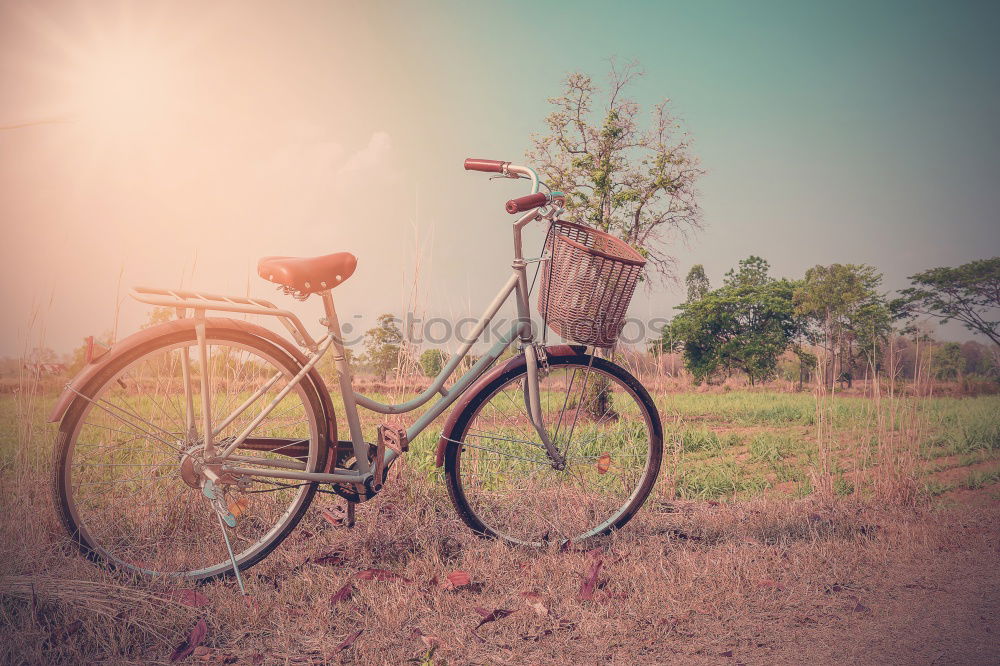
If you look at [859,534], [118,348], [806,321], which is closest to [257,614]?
[118,348]

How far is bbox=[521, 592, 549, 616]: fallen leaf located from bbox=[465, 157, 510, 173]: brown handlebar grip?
6.40 feet

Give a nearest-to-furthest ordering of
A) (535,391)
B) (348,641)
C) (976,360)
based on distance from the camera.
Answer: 1. (348,641)
2. (535,391)
3. (976,360)

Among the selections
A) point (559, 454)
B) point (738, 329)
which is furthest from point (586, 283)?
point (738, 329)

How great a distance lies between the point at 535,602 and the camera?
275cm

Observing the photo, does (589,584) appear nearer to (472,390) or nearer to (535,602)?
(535,602)

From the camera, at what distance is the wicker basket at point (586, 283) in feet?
9.47

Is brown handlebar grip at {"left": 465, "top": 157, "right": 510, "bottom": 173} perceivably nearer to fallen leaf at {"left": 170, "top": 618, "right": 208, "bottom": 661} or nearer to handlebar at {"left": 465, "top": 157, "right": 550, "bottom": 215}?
handlebar at {"left": 465, "top": 157, "right": 550, "bottom": 215}

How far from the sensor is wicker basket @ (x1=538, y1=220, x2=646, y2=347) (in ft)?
9.47

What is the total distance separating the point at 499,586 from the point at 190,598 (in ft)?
4.34

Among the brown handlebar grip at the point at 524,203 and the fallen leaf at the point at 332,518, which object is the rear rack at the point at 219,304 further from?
the brown handlebar grip at the point at 524,203

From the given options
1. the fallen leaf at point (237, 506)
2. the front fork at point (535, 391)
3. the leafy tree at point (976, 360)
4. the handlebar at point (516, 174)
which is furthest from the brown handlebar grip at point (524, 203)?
the leafy tree at point (976, 360)

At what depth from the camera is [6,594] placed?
8.27 feet

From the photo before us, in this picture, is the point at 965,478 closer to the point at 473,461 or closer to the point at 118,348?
the point at 473,461

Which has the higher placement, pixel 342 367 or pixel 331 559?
pixel 342 367
